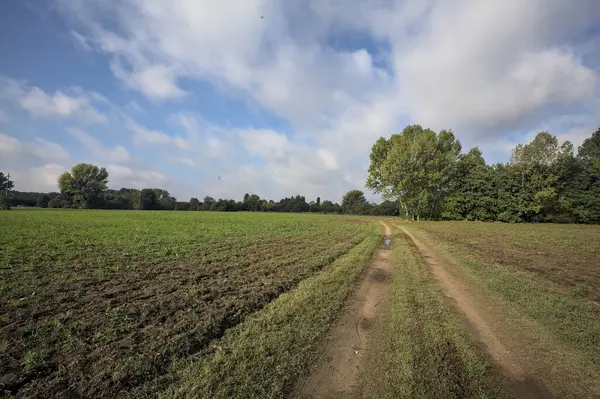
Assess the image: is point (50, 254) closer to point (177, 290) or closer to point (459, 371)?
point (177, 290)

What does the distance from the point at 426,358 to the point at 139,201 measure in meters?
130

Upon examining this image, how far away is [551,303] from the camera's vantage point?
746cm

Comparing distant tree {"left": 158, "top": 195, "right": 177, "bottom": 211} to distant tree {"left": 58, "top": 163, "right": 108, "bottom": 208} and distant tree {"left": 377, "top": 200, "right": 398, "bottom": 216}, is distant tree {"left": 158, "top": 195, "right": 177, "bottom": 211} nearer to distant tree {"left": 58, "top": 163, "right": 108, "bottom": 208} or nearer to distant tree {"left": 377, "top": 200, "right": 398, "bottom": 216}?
distant tree {"left": 58, "top": 163, "right": 108, "bottom": 208}

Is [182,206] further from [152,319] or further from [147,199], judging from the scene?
[152,319]

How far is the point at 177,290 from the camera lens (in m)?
8.00

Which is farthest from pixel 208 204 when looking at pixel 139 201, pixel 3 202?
pixel 3 202

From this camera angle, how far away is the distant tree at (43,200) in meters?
102

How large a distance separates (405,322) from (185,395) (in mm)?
4633

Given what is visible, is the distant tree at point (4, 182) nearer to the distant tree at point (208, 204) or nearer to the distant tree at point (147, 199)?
the distant tree at point (147, 199)

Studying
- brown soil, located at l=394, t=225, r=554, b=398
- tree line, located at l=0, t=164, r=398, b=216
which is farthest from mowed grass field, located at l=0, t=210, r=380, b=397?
tree line, located at l=0, t=164, r=398, b=216

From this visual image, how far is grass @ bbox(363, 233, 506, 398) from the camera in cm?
391

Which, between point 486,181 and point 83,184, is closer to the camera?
point 486,181

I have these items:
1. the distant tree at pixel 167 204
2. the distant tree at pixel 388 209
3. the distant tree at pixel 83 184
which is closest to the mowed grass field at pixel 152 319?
the distant tree at pixel 388 209

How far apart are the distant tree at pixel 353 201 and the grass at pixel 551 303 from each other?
107 meters
